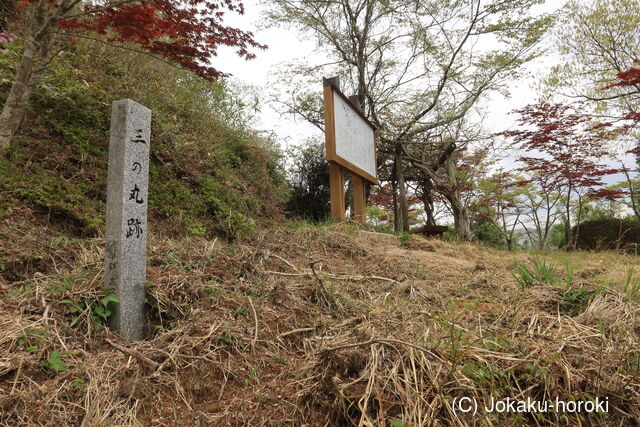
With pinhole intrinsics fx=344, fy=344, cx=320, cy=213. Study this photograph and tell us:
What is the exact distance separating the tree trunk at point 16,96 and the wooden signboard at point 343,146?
3689mm

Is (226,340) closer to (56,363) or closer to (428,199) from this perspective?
(56,363)

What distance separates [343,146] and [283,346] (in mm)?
4609

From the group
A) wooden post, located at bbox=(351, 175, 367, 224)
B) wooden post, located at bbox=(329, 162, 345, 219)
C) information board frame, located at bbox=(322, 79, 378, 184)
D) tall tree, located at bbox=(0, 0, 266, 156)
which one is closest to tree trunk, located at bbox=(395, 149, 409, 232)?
wooden post, located at bbox=(351, 175, 367, 224)

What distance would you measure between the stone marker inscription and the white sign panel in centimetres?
396

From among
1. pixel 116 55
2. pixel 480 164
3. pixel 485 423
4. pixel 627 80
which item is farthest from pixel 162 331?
pixel 480 164

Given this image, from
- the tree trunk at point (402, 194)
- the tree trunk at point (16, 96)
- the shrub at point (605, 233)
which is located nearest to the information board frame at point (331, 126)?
the tree trunk at point (402, 194)

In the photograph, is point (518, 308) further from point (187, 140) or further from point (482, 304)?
point (187, 140)

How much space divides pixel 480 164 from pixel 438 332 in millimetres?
11519

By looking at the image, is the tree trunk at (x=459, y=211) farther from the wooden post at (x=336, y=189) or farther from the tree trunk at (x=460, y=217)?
the wooden post at (x=336, y=189)

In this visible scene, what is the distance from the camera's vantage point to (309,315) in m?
2.16

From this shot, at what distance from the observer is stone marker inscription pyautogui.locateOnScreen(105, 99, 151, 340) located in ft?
6.38

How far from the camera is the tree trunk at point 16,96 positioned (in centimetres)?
307

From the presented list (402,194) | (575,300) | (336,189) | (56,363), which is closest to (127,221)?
(56,363)

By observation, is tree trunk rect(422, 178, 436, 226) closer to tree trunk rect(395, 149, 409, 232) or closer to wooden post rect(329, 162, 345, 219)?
tree trunk rect(395, 149, 409, 232)
